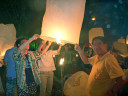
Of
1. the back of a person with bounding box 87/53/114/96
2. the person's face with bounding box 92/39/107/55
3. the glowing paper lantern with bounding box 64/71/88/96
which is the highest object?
the person's face with bounding box 92/39/107/55

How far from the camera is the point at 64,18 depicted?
1.79m

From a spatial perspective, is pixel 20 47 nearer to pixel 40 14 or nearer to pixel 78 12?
pixel 78 12

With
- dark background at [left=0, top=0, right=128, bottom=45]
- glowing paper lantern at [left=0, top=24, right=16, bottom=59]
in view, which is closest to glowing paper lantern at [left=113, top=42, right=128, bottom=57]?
dark background at [left=0, top=0, right=128, bottom=45]

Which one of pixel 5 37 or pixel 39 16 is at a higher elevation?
pixel 39 16

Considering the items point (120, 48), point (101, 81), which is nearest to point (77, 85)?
point (101, 81)

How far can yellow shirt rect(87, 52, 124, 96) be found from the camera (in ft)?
5.93

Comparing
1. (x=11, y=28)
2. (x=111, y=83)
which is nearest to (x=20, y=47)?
(x=11, y=28)

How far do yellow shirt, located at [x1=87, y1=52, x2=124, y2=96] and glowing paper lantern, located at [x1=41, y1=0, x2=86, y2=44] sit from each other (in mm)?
709

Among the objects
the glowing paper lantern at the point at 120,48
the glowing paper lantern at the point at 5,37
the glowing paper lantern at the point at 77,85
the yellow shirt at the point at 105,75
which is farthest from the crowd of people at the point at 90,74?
the glowing paper lantern at the point at 120,48

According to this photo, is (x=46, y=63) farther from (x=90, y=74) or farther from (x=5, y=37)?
(x=90, y=74)

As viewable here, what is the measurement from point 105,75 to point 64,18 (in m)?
1.31

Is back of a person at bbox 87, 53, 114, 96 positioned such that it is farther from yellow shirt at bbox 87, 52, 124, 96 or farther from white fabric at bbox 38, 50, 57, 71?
white fabric at bbox 38, 50, 57, 71

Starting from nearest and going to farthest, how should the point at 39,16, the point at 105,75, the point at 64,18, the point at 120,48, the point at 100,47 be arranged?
the point at 64,18 < the point at 105,75 < the point at 100,47 < the point at 120,48 < the point at 39,16

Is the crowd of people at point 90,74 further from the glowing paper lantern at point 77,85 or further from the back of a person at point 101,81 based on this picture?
the glowing paper lantern at point 77,85
